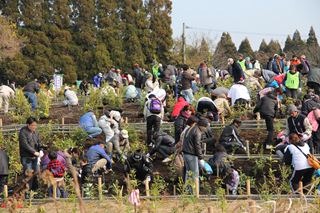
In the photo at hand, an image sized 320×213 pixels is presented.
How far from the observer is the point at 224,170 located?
13531 millimetres

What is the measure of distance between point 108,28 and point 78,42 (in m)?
2.26

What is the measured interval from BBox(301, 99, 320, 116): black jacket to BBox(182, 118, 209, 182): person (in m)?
3.55

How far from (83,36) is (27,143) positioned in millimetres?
32408

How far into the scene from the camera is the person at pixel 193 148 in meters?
12.6

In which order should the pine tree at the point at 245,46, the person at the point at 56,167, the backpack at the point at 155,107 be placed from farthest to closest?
1. the pine tree at the point at 245,46
2. the backpack at the point at 155,107
3. the person at the point at 56,167

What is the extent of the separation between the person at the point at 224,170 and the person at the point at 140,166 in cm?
125

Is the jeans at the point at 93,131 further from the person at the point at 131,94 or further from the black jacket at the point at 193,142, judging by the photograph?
the person at the point at 131,94

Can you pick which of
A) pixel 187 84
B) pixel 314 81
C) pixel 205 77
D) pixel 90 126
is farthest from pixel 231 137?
pixel 205 77

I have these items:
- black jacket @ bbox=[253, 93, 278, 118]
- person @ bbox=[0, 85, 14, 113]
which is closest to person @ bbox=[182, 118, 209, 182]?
black jacket @ bbox=[253, 93, 278, 118]

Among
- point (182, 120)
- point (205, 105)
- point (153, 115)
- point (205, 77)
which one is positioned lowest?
point (182, 120)

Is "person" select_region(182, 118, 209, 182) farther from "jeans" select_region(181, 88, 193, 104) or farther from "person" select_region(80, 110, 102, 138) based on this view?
"jeans" select_region(181, 88, 193, 104)

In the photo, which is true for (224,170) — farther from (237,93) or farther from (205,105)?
(237,93)

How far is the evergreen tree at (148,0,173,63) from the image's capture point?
48562 mm

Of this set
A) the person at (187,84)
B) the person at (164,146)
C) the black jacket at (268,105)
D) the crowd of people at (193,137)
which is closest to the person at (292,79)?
the crowd of people at (193,137)
